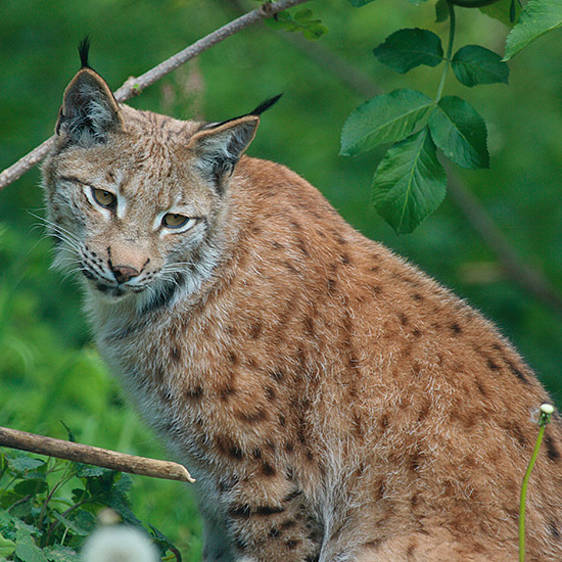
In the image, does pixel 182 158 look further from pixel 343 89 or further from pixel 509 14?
pixel 343 89

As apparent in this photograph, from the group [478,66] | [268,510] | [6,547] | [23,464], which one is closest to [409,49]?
[478,66]

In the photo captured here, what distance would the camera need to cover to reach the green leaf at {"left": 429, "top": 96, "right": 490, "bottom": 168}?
3.75 meters

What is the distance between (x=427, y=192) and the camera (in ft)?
12.3

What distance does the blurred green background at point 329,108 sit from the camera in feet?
26.8

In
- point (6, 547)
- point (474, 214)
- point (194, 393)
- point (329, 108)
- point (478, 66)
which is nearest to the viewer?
point (6, 547)

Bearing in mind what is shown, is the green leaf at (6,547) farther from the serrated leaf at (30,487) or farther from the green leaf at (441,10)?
the green leaf at (441,10)

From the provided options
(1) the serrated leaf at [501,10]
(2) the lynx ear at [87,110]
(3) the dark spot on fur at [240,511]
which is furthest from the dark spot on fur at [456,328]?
(2) the lynx ear at [87,110]

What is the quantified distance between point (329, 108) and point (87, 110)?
5328 millimetres

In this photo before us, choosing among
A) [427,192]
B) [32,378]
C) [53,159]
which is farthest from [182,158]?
[32,378]

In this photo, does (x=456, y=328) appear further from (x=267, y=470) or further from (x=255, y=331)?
(x=267, y=470)

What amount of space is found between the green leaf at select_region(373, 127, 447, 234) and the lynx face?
595 millimetres

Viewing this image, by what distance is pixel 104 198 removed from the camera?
3941mm

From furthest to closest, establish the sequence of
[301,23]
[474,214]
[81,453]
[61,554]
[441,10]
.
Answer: [474,214], [441,10], [301,23], [61,554], [81,453]

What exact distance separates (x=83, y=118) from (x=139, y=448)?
108 inches
